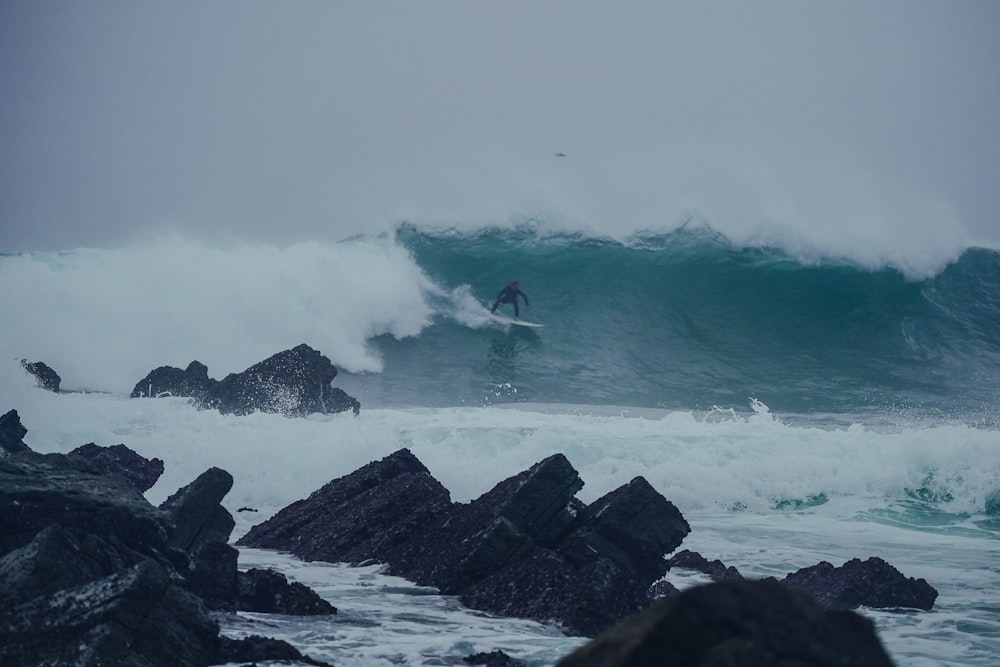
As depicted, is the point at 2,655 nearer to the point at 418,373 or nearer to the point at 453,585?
the point at 453,585

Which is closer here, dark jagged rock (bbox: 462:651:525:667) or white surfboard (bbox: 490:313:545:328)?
dark jagged rock (bbox: 462:651:525:667)

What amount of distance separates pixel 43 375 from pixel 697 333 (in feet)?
49.7

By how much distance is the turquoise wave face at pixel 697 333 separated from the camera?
2077 cm

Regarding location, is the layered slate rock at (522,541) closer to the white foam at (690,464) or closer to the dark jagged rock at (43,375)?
the white foam at (690,464)

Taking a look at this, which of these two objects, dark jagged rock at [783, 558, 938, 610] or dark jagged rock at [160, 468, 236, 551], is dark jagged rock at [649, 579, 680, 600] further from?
dark jagged rock at [160, 468, 236, 551]

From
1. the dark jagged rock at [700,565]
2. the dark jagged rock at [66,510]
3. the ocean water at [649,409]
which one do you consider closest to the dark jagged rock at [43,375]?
the ocean water at [649,409]

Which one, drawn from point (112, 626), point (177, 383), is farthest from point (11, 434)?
point (177, 383)

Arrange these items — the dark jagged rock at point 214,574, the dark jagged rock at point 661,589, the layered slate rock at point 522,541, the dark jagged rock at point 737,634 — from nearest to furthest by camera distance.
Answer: the dark jagged rock at point 737,634 → the dark jagged rock at point 214,574 → the layered slate rock at point 522,541 → the dark jagged rock at point 661,589

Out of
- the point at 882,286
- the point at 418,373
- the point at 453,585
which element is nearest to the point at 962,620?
the point at 453,585

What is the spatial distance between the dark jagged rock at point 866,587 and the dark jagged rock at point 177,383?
12265mm

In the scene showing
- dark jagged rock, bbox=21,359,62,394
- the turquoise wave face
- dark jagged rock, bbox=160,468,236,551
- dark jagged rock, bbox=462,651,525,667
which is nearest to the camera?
dark jagged rock, bbox=462,651,525,667

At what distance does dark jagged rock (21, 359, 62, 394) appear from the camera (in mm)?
19000

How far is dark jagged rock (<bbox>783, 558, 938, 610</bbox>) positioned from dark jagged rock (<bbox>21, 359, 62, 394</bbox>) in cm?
1631

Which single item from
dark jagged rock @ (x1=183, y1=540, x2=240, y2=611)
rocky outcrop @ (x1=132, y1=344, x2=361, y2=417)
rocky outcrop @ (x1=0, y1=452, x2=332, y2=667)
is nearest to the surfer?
rocky outcrop @ (x1=132, y1=344, x2=361, y2=417)
